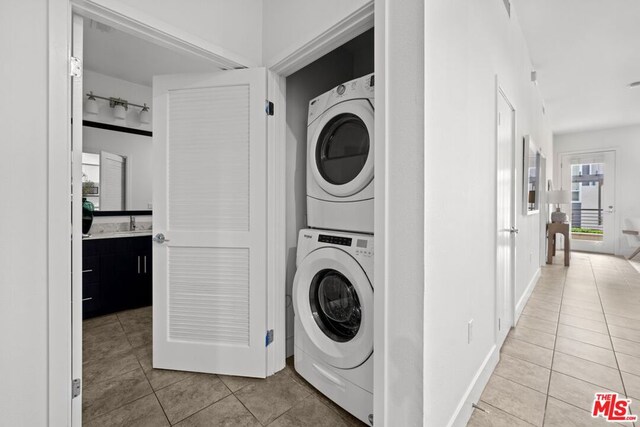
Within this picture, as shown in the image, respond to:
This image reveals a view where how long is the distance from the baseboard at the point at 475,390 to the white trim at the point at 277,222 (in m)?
1.09

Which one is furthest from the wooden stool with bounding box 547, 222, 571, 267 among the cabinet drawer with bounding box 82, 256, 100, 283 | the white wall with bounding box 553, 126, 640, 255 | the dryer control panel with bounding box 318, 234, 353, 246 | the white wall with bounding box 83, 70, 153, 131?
the cabinet drawer with bounding box 82, 256, 100, 283

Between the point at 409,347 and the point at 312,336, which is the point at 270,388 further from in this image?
the point at 409,347

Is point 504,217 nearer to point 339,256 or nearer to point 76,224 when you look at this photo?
point 339,256

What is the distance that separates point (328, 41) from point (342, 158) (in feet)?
2.09

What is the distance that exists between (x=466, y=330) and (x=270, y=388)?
120 centimetres

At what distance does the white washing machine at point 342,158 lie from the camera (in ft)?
5.15

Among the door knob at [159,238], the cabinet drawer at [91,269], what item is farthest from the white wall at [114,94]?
the door knob at [159,238]

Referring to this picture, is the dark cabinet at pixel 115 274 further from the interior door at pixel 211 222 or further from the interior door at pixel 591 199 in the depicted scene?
the interior door at pixel 591 199

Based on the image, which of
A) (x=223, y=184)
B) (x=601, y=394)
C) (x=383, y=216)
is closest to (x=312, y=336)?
(x=383, y=216)

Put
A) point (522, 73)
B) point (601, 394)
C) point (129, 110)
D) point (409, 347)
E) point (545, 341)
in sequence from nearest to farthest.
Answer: point (409, 347), point (601, 394), point (545, 341), point (522, 73), point (129, 110)

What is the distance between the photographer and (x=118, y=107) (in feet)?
10.9

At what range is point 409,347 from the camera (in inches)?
44.5

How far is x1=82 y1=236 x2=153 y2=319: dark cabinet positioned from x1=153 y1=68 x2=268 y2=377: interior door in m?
1.46

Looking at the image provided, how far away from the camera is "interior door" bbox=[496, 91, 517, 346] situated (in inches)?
82.8
